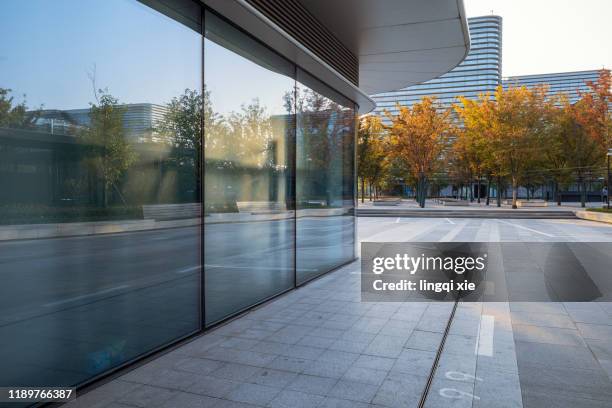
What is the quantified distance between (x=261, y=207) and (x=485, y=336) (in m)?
3.64

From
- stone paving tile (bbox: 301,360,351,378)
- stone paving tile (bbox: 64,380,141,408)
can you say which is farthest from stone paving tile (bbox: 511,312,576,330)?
stone paving tile (bbox: 64,380,141,408)

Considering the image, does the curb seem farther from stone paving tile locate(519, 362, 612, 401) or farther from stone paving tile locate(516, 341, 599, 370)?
stone paving tile locate(519, 362, 612, 401)

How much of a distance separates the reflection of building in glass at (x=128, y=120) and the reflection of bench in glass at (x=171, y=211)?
0.72 m

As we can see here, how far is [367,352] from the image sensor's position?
488 centimetres

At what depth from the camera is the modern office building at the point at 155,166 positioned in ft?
11.8

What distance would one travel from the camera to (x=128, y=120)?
4465 millimetres

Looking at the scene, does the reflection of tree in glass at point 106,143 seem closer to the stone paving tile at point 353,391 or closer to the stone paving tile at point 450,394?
the stone paving tile at point 353,391

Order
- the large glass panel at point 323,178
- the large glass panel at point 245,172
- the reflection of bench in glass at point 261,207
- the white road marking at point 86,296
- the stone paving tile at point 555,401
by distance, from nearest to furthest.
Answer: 1. the stone paving tile at point 555,401
2. the white road marking at point 86,296
3. the large glass panel at point 245,172
4. the reflection of bench in glass at point 261,207
5. the large glass panel at point 323,178

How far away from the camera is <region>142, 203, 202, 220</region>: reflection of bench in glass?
482 cm

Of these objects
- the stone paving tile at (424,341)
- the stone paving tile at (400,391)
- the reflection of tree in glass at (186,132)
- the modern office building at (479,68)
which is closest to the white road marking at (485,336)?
the stone paving tile at (424,341)

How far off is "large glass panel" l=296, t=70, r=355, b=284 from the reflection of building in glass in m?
3.91

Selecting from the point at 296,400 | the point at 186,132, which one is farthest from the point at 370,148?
the point at 296,400

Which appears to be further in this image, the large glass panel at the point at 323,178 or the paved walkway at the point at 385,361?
the large glass panel at the point at 323,178

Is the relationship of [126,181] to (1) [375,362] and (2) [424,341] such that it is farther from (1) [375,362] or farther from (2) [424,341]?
(2) [424,341]
